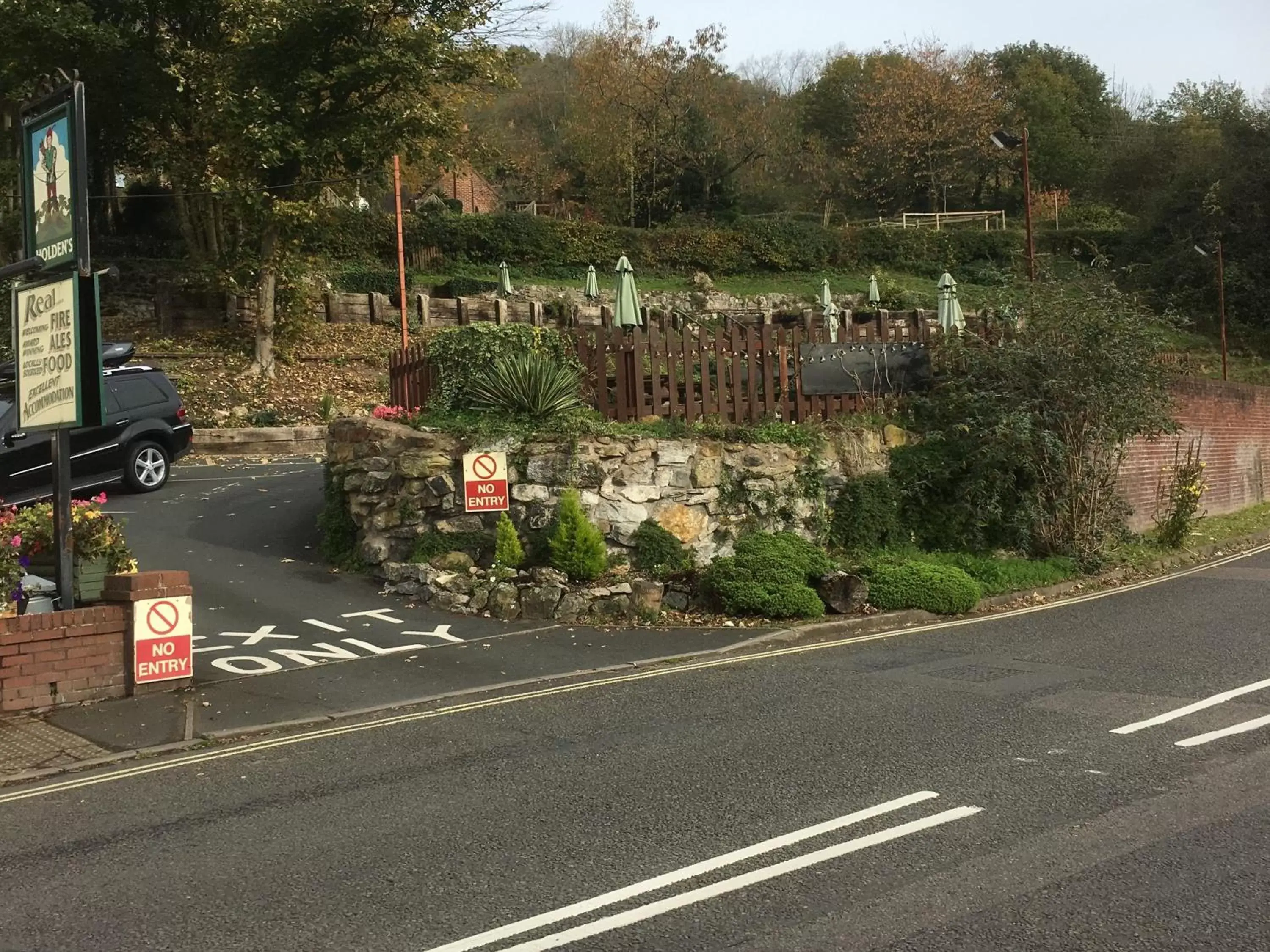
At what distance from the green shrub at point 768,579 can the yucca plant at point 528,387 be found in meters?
2.50

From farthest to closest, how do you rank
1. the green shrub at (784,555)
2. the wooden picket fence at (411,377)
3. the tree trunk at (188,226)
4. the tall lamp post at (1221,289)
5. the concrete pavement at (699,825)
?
the tall lamp post at (1221,289) < the tree trunk at (188,226) < the wooden picket fence at (411,377) < the green shrub at (784,555) < the concrete pavement at (699,825)

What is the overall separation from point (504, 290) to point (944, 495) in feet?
80.1

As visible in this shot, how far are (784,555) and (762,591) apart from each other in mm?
708

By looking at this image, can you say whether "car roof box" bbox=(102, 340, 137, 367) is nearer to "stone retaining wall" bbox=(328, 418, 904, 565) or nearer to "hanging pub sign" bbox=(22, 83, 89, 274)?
"stone retaining wall" bbox=(328, 418, 904, 565)

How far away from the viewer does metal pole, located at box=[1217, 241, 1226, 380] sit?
3969 cm

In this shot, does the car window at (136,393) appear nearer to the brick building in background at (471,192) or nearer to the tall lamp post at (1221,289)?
the tall lamp post at (1221,289)

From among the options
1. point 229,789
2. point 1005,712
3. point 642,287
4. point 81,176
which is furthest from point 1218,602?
point 642,287

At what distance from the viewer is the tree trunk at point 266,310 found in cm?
2786

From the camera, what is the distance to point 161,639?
29.2ft

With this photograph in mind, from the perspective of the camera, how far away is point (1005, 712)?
798 cm

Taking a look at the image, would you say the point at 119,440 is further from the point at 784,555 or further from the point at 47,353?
the point at 784,555

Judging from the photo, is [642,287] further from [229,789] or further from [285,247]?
[229,789]

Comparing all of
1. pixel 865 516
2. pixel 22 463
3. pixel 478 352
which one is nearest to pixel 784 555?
pixel 865 516

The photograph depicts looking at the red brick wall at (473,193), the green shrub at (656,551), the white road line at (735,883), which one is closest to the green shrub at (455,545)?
the green shrub at (656,551)
